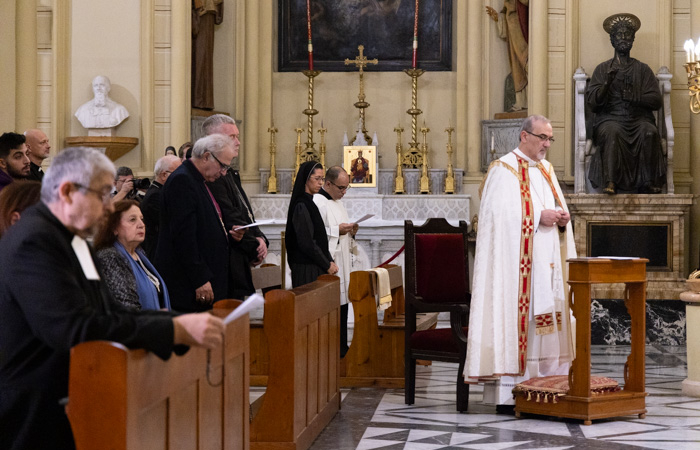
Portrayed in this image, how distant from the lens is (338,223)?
762 cm

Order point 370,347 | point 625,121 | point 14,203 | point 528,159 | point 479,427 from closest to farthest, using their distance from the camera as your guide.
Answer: point 14,203 → point 479,427 → point 528,159 → point 370,347 → point 625,121

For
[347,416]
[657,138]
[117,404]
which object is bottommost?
[347,416]

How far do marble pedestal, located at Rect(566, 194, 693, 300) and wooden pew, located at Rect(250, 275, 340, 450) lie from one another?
16.8ft

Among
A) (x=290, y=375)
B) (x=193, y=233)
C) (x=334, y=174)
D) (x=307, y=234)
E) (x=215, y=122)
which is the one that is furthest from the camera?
(x=334, y=174)

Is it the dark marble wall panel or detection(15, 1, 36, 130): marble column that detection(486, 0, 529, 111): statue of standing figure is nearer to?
the dark marble wall panel

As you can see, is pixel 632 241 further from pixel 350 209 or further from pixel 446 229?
pixel 446 229

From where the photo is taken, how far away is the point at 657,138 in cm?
988

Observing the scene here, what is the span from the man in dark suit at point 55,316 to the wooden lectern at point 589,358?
344 centimetres

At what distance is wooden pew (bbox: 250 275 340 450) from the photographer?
4.71 metres

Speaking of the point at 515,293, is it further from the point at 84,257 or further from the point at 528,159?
the point at 84,257

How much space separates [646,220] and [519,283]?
4.21m

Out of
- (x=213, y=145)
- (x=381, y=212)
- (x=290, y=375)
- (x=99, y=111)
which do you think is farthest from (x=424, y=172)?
(x=290, y=375)

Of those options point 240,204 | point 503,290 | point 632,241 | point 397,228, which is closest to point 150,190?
point 240,204

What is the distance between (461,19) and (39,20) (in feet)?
16.0
